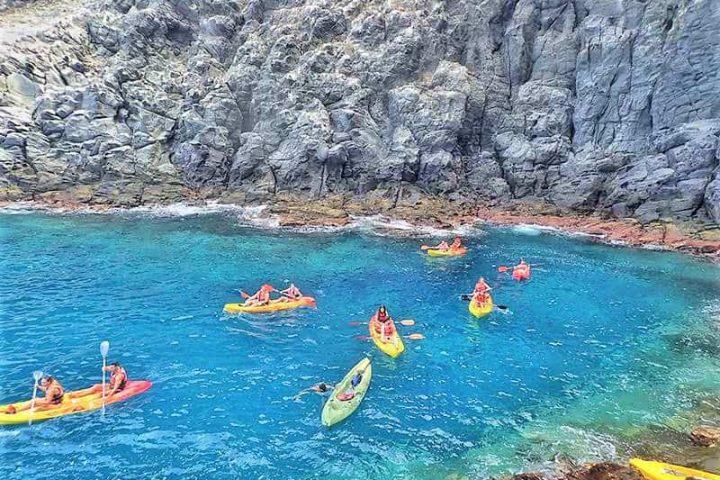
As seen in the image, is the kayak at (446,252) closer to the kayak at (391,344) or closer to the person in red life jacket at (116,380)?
the kayak at (391,344)

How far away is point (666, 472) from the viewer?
11625 millimetres

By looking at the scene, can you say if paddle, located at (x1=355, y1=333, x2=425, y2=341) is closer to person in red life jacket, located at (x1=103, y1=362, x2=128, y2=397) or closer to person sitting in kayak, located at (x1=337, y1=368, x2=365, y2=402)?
person sitting in kayak, located at (x1=337, y1=368, x2=365, y2=402)

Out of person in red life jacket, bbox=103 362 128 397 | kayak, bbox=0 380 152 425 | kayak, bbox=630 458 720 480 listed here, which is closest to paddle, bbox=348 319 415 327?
kayak, bbox=0 380 152 425

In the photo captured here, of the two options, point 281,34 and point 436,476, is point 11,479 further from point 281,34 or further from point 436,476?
point 281,34

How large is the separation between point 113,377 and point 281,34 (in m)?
54.6

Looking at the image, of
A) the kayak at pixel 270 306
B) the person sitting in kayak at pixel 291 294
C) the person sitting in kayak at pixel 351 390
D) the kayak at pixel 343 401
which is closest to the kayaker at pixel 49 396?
the kayak at pixel 343 401

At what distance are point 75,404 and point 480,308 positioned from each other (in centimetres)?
1765

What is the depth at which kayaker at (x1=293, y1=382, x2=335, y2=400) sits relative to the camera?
15602 millimetres

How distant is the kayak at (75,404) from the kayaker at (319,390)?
5101 mm

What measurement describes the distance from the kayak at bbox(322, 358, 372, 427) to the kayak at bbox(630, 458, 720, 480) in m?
7.79

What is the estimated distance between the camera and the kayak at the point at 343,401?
47.0ft

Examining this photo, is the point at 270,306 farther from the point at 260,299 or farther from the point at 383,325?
the point at 383,325

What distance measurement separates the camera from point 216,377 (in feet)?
55.5

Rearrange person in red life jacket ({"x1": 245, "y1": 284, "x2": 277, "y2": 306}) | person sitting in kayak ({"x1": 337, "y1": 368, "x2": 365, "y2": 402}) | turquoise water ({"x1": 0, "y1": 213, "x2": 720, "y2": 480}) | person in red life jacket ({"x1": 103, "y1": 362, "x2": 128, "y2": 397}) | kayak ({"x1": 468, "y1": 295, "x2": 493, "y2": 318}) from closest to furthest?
turquoise water ({"x1": 0, "y1": 213, "x2": 720, "y2": 480}) → person sitting in kayak ({"x1": 337, "y1": 368, "x2": 365, "y2": 402}) → person in red life jacket ({"x1": 103, "y1": 362, "x2": 128, "y2": 397}) → person in red life jacket ({"x1": 245, "y1": 284, "x2": 277, "y2": 306}) → kayak ({"x1": 468, "y1": 295, "x2": 493, "y2": 318})
